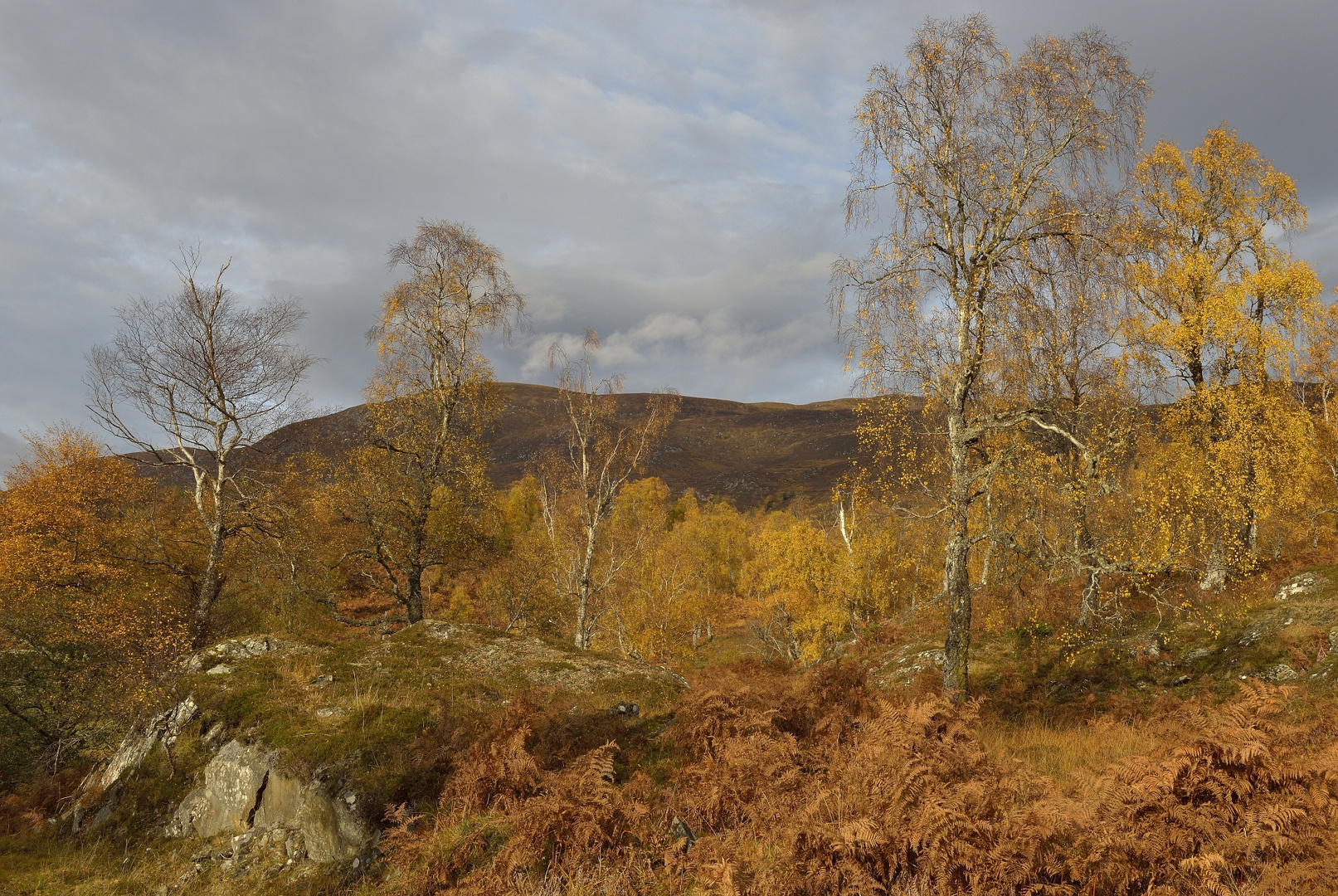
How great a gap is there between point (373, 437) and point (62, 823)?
12.9 m

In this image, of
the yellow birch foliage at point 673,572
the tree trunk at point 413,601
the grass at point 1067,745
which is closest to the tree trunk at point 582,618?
the yellow birch foliage at point 673,572

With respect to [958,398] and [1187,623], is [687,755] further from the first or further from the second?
[1187,623]

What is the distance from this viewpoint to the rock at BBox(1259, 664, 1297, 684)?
1304 centimetres

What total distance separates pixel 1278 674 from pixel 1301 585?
5230 mm

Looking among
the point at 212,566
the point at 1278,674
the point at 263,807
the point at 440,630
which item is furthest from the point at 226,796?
the point at 1278,674

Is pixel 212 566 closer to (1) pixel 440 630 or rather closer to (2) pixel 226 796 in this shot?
(1) pixel 440 630

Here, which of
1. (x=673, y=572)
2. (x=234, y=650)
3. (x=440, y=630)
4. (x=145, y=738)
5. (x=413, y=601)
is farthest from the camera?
(x=673, y=572)

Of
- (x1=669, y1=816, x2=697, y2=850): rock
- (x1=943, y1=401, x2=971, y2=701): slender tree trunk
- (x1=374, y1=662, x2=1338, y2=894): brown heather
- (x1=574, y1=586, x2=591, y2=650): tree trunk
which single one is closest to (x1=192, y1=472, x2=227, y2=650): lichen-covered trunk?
(x1=574, y1=586, x2=591, y2=650): tree trunk

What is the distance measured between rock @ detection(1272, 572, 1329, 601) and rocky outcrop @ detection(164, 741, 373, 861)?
2194 centimetres

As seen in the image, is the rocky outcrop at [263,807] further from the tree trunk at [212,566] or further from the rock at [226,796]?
the tree trunk at [212,566]

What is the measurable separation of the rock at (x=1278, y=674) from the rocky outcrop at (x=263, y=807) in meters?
17.3

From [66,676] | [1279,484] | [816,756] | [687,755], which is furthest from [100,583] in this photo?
[1279,484]

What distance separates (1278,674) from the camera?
13.2m

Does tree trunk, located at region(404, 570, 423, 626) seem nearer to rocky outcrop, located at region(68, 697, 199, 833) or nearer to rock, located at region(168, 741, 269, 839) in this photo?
rocky outcrop, located at region(68, 697, 199, 833)
